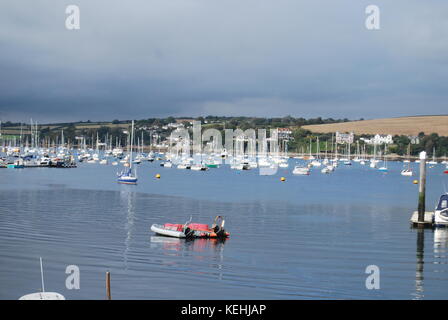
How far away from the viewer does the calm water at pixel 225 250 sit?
32.6m

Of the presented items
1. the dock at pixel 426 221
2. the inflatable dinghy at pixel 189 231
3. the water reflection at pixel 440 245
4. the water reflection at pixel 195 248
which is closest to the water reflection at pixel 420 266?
the water reflection at pixel 440 245

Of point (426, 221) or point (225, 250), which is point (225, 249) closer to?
point (225, 250)

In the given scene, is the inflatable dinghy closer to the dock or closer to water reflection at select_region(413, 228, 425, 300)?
water reflection at select_region(413, 228, 425, 300)

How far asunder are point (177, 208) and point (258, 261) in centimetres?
3317

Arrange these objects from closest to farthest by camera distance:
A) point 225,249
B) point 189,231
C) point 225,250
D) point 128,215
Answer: point 225,250, point 225,249, point 189,231, point 128,215

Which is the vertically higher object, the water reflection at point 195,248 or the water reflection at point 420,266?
the water reflection at point 195,248

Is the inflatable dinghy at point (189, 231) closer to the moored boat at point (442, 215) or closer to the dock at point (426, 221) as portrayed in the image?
the dock at point (426, 221)

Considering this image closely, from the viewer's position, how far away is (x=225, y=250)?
43.8 metres

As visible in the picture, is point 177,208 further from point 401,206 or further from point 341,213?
point 401,206

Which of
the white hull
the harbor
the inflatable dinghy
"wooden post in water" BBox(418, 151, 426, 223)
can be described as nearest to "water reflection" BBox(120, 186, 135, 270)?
the harbor

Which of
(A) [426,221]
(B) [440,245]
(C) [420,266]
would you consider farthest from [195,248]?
(A) [426,221]

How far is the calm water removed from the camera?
32.6 m

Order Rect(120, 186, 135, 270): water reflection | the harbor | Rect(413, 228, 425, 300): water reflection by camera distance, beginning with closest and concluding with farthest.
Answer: Rect(413, 228, 425, 300): water reflection < the harbor < Rect(120, 186, 135, 270): water reflection
